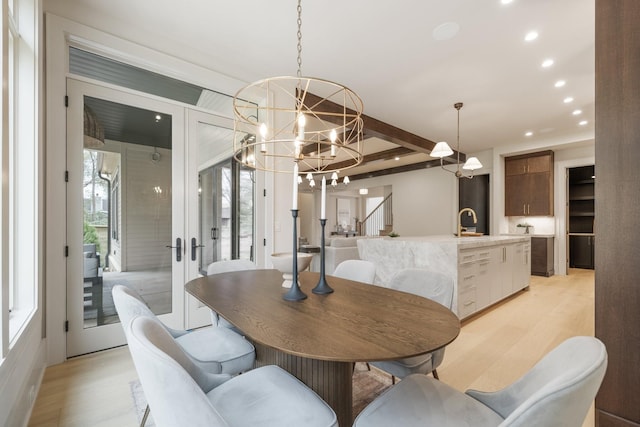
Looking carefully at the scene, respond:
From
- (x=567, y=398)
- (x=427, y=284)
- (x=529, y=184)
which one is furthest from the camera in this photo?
(x=529, y=184)

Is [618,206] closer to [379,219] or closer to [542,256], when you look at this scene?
[542,256]

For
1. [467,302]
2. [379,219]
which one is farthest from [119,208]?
[379,219]

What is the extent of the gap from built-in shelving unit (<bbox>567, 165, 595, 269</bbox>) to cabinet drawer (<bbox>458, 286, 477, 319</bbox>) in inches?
220

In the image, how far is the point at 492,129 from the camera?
5391 millimetres

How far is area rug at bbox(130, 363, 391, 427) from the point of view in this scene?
1.82 meters

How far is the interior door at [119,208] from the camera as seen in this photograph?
244cm

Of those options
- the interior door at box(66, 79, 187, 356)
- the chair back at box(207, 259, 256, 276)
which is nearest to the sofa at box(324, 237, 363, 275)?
the chair back at box(207, 259, 256, 276)

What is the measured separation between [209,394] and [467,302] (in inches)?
122

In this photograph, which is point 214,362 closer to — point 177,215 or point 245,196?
point 177,215

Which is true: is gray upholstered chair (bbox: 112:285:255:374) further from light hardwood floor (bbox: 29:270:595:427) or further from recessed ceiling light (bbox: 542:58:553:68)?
recessed ceiling light (bbox: 542:58:553:68)

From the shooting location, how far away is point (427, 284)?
187 centimetres

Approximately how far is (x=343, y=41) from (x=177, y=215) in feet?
7.77

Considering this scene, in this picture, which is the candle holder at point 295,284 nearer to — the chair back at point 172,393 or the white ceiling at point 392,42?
the chair back at point 172,393

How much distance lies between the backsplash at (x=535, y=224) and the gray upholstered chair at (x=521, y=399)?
271 inches
